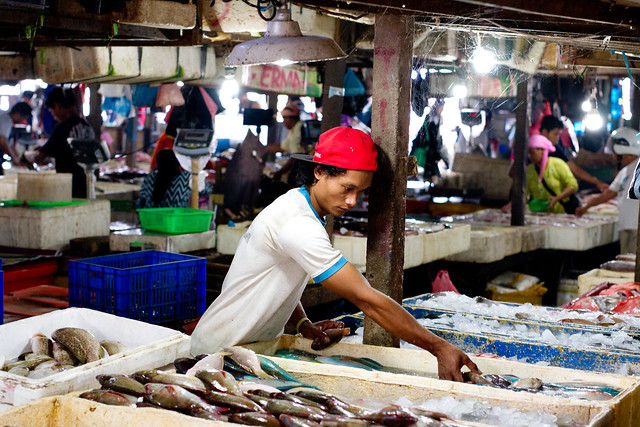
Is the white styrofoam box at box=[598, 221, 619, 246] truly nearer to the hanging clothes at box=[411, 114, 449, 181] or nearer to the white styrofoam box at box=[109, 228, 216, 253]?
the hanging clothes at box=[411, 114, 449, 181]

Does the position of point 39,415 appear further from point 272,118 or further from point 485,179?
point 485,179

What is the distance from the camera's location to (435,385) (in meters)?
3.19

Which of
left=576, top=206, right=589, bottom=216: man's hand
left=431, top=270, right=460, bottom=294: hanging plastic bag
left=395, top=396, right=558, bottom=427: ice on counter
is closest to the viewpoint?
left=395, top=396, right=558, bottom=427: ice on counter

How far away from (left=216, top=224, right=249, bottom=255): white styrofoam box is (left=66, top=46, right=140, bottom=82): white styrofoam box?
182 centimetres

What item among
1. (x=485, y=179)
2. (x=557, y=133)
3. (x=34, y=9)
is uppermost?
(x=34, y=9)

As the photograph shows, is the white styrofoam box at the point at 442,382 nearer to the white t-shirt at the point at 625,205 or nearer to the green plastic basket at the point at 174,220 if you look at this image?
the green plastic basket at the point at 174,220

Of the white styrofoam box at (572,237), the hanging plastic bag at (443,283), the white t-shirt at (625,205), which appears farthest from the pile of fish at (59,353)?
the white t-shirt at (625,205)

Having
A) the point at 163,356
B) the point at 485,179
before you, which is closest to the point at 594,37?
the point at 163,356

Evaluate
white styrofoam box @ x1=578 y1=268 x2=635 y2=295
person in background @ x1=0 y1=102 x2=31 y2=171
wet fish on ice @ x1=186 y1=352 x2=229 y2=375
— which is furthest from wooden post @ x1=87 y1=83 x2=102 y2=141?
wet fish on ice @ x1=186 y1=352 x2=229 y2=375

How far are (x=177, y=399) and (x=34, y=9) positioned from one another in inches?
120

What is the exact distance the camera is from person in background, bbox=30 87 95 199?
32.9 ft

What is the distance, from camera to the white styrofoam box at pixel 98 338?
302cm

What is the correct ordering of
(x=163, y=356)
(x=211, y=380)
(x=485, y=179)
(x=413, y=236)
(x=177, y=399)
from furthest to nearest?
(x=485, y=179) < (x=413, y=236) < (x=163, y=356) < (x=211, y=380) < (x=177, y=399)

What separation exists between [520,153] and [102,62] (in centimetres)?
524
